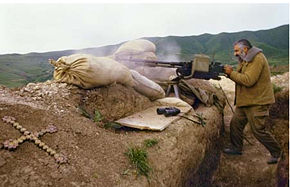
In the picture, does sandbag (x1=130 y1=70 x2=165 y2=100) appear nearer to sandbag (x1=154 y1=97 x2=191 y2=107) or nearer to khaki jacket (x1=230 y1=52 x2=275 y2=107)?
sandbag (x1=154 y1=97 x2=191 y2=107)

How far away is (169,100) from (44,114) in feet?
8.93

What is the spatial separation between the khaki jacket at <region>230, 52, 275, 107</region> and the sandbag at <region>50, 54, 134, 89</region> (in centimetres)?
194

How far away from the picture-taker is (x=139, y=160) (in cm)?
271

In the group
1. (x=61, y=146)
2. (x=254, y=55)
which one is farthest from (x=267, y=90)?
(x=61, y=146)

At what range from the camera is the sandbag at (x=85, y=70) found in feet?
11.4

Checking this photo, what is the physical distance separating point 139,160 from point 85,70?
4.57ft

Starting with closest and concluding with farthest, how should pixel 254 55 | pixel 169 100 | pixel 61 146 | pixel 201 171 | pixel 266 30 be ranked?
pixel 61 146
pixel 254 55
pixel 201 171
pixel 169 100
pixel 266 30

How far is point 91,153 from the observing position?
8.42 feet

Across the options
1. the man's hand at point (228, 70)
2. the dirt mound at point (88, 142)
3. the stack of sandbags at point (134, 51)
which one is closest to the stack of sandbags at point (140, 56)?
the stack of sandbags at point (134, 51)

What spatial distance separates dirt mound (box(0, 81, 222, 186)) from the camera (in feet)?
6.84

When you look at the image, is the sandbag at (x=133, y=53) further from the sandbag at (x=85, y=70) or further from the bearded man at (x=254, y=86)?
the bearded man at (x=254, y=86)

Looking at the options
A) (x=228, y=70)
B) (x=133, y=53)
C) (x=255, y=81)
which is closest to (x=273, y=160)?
(x=255, y=81)

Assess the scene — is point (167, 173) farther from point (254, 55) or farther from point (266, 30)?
point (266, 30)

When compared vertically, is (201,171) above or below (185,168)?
below
